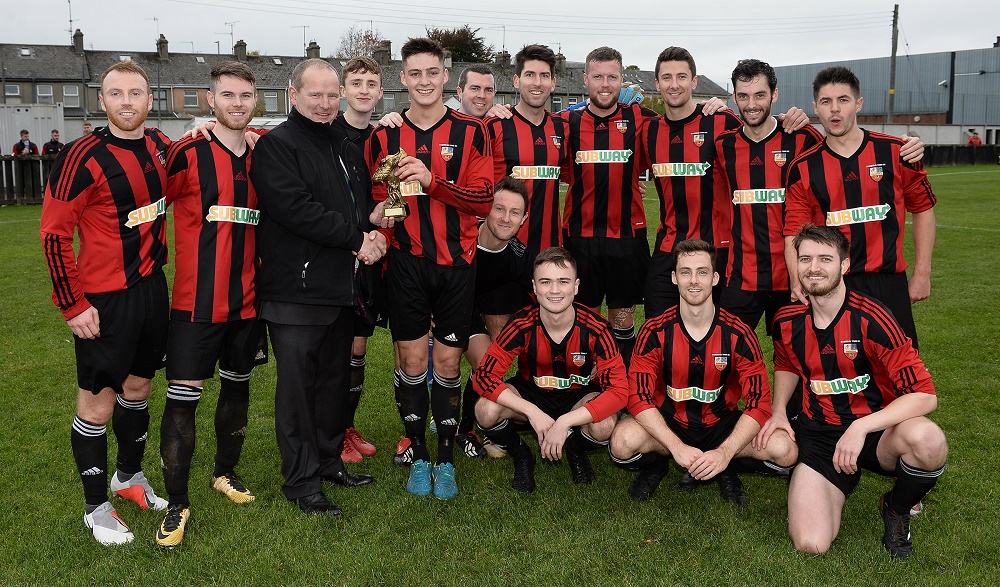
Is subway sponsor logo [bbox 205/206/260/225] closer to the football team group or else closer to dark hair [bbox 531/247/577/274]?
the football team group

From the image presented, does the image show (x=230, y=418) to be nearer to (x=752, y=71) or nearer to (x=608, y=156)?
(x=608, y=156)

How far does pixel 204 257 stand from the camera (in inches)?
139

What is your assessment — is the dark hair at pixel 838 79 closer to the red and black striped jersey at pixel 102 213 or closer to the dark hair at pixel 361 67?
the dark hair at pixel 361 67

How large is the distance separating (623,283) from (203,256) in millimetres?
2397

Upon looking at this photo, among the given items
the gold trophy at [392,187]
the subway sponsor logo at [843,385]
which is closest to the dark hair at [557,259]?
the gold trophy at [392,187]

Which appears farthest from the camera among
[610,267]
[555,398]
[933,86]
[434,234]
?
[933,86]

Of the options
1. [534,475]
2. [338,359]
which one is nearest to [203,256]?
[338,359]

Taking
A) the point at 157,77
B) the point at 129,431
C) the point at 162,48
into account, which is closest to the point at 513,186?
the point at 129,431

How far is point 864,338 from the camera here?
11.6 feet

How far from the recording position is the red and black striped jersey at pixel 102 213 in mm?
3182

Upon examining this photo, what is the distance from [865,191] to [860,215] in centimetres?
12

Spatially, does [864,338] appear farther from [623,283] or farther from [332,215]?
[332,215]

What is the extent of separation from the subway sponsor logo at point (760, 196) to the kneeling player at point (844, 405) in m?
0.77

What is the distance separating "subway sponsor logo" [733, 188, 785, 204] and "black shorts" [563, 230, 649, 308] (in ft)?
2.10
